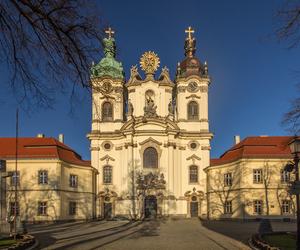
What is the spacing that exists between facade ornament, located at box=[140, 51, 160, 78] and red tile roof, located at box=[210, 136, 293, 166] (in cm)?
1312

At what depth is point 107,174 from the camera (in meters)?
55.4

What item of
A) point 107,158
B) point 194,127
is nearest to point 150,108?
point 194,127

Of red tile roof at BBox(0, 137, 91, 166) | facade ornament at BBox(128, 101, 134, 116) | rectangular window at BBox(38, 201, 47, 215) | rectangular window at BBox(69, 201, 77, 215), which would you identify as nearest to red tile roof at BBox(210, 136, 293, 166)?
facade ornament at BBox(128, 101, 134, 116)

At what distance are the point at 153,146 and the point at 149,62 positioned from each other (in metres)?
10.2

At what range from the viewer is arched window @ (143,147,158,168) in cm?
5455

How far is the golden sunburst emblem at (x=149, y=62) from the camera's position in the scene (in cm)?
5753

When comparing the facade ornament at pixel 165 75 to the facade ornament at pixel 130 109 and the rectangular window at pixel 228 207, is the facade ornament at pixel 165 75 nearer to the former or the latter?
the facade ornament at pixel 130 109

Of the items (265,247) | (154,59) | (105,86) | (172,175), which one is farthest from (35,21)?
(154,59)

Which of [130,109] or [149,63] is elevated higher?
[149,63]

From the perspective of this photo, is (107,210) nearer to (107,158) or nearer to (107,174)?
(107,174)

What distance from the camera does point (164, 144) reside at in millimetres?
54562

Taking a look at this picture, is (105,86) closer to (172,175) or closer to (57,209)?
(57,209)

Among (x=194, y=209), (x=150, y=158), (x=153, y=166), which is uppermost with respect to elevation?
(x=150, y=158)

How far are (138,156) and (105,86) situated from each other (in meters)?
42.9
